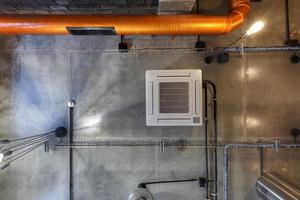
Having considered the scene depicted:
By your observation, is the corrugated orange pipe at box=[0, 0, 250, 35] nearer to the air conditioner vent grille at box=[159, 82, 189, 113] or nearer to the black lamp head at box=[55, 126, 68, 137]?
the air conditioner vent grille at box=[159, 82, 189, 113]

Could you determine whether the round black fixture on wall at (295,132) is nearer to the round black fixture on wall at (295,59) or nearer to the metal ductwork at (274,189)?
the metal ductwork at (274,189)

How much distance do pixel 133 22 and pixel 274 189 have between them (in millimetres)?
2543

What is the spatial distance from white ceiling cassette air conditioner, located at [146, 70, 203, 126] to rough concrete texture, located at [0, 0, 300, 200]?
1.37 ft

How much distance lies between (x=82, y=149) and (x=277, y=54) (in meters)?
2.93

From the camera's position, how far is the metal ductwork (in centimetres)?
251

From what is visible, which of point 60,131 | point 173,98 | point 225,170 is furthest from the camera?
point 60,131

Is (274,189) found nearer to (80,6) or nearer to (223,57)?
(223,57)

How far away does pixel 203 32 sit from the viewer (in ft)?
9.35

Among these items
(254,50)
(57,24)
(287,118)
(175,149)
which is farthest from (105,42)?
(287,118)

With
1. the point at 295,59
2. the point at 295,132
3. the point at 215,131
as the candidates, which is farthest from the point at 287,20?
the point at 215,131

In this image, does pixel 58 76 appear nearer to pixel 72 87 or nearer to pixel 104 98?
pixel 72 87

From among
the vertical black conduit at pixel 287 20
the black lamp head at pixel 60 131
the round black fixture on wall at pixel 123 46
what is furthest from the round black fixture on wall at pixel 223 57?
the black lamp head at pixel 60 131

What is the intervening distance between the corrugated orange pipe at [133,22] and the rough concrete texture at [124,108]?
38cm

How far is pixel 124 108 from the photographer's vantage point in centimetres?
320
